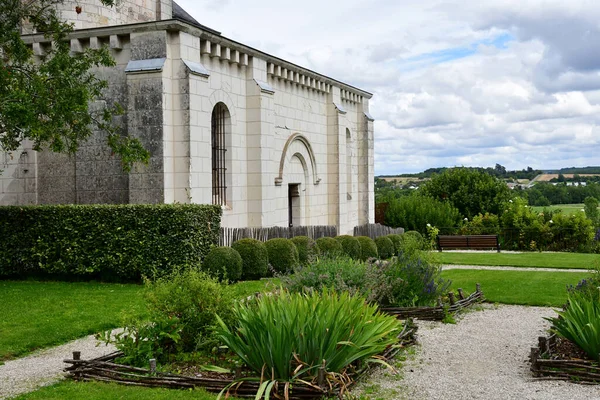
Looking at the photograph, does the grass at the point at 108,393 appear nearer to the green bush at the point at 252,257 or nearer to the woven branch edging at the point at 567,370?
the woven branch edging at the point at 567,370

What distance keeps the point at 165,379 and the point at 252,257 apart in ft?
32.2

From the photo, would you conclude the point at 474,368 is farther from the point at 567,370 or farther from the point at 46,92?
the point at 46,92

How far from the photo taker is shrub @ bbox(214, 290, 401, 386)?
6898 mm

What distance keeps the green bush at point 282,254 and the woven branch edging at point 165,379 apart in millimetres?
9686

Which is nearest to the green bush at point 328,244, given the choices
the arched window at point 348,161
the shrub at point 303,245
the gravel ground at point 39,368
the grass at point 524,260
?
the shrub at point 303,245

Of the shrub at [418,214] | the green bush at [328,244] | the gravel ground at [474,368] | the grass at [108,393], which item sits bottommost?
the gravel ground at [474,368]

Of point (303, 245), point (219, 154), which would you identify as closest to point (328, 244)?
point (303, 245)

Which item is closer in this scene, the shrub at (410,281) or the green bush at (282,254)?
the shrub at (410,281)

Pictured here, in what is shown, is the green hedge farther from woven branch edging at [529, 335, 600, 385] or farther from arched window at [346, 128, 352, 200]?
arched window at [346, 128, 352, 200]

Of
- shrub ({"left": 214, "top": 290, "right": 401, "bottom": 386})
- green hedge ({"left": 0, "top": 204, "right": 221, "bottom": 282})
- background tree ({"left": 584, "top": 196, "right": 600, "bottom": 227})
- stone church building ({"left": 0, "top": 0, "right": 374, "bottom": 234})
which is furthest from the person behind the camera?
background tree ({"left": 584, "top": 196, "right": 600, "bottom": 227})

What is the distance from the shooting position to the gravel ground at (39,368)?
756 centimetres

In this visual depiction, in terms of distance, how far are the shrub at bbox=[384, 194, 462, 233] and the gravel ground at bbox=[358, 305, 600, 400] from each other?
21.1 m

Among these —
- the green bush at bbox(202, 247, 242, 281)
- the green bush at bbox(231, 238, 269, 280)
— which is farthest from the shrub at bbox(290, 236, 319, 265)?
the green bush at bbox(202, 247, 242, 281)

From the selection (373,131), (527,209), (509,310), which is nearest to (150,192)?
(509,310)
